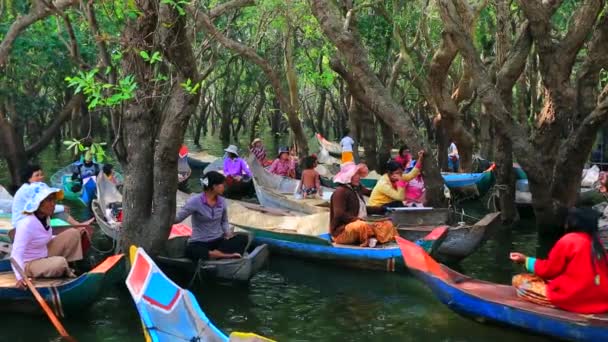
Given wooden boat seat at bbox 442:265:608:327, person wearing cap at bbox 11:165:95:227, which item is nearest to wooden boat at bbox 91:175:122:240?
person wearing cap at bbox 11:165:95:227

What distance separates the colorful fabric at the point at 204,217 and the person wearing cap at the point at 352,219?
59.0 inches

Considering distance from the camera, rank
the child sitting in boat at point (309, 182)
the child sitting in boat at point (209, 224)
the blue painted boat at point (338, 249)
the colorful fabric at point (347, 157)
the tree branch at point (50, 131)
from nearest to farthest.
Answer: the child sitting in boat at point (209, 224) < the blue painted boat at point (338, 249) < the child sitting in boat at point (309, 182) < the tree branch at point (50, 131) < the colorful fabric at point (347, 157)

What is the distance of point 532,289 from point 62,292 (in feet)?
14.6

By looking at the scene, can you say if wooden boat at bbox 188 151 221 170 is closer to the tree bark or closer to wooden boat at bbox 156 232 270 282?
the tree bark

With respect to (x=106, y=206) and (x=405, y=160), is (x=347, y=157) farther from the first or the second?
(x=106, y=206)

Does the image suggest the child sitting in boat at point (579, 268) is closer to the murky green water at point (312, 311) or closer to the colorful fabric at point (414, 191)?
the murky green water at point (312, 311)

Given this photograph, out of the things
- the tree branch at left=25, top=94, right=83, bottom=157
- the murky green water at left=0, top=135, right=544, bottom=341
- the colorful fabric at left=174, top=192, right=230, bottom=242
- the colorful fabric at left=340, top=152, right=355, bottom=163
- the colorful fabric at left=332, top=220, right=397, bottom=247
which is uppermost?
the tree branch at left=25, top=94, right=83, bottom=157

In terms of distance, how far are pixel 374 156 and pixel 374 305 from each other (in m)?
11.2

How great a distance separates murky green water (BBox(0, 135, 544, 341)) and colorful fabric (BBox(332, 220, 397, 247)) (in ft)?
1.36

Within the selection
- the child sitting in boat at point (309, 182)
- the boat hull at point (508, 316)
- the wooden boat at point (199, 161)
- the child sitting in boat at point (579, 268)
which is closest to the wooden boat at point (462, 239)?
the boat hull at point (508, 316)

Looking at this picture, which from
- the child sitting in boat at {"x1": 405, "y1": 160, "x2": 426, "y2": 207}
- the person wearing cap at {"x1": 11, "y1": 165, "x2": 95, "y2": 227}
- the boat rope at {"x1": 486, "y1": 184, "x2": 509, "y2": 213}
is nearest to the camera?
the person wearing cap at {"x1": 11, "y1": 165, "x2": 95, "y2": 227}

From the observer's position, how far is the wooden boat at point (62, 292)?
→ 6801 millimetres

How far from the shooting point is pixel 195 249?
8.16 metres

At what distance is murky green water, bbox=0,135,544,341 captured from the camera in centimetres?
699
